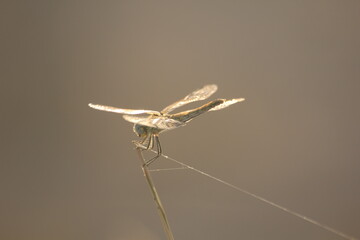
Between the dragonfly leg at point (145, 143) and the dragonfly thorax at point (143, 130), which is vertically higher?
the dragonfly thorax at point (143, 130)

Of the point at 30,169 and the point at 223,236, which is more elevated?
the point at 30,169

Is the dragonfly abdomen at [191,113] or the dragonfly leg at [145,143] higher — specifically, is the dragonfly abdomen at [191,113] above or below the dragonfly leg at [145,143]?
above

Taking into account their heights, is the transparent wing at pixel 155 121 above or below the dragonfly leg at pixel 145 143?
above

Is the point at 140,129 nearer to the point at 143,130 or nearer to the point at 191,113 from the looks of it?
the point at 143,130

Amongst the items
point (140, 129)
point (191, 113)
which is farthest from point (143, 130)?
point (191, 113)

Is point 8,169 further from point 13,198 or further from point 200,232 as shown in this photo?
point 200,232

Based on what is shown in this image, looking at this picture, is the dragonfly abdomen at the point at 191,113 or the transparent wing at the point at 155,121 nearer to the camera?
the transparent wing at the point at 155,121

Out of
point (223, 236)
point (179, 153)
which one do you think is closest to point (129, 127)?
point (179, 153)

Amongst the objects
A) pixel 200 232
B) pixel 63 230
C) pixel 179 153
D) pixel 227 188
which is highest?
pixel 179 153
